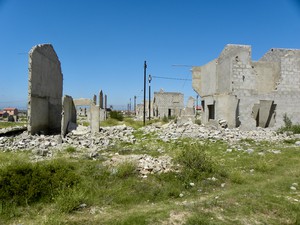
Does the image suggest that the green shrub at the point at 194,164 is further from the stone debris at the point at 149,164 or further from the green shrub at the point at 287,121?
the green shrub at the point at 287,121

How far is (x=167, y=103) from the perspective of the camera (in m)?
40.1

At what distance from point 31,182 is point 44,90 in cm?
1058

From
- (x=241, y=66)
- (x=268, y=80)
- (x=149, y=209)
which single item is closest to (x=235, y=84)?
(x=241, y=66)

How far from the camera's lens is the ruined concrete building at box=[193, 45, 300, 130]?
16359mm

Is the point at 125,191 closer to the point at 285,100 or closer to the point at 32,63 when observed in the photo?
the point at 32,63

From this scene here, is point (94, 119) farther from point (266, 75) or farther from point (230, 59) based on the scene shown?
point (266, 75)

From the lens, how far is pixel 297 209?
14.7 feet

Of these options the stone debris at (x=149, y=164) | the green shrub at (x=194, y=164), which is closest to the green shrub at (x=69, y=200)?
the stone debris at (x=149, y=164)

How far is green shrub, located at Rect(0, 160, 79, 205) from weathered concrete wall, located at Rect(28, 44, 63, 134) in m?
7.90

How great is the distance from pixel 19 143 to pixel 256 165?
29.0 feet

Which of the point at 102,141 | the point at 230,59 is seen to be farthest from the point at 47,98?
the point at 230,59

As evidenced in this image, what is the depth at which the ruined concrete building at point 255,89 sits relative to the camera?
1636cm

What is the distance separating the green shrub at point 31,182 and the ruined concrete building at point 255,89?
1261 cm

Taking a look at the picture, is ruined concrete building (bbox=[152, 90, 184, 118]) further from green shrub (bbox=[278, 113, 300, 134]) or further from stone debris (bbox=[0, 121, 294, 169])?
green shrub (bbox=[278, 113, 300, 134])
